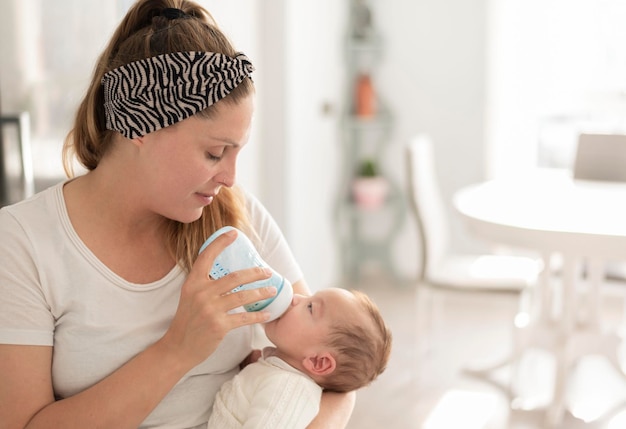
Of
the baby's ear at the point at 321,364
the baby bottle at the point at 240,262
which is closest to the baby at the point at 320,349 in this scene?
the baby's ear at the point at 321,364

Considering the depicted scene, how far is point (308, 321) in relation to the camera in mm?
1458

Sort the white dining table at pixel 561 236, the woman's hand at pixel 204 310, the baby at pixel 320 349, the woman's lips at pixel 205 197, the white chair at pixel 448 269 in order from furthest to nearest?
1. the white chair at pixel 448 269
2. the white dining table at pixel 561 236
3. the baby at pixel 320 349
4. the woman's lips at pixel 205 197
5. the woman's hand at pixel 204 310

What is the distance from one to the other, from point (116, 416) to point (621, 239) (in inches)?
62.4

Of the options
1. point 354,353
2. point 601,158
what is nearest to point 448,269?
point 601,158

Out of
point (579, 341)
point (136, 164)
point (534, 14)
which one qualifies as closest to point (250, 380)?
point (136, 164)

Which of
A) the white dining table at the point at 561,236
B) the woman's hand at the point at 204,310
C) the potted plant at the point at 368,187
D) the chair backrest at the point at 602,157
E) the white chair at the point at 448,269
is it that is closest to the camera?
the woman's hand at the point at 204,310

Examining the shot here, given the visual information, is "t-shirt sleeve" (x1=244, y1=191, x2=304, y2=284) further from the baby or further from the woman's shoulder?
the woman's shoulder

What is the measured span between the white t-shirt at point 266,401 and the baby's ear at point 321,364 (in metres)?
0.04

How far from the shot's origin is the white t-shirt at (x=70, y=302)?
1193mm

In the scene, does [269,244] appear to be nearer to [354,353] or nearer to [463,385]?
[354,353]

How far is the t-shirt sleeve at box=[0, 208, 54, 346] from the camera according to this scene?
1.17 meters

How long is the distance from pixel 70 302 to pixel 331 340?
0.49 metres

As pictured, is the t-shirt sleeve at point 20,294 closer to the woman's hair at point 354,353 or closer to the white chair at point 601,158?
the woman's hair at point 354,353

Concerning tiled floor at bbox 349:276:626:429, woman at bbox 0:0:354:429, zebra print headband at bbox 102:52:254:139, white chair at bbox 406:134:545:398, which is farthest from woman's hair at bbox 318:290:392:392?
white chair at bbox 406:134:545:398
